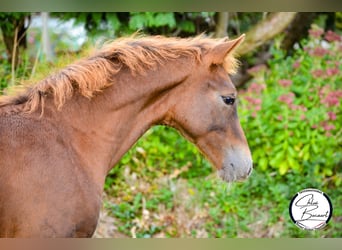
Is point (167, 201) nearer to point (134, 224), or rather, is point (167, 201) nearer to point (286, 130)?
point (134, 224)

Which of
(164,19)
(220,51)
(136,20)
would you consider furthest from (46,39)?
(220,51)

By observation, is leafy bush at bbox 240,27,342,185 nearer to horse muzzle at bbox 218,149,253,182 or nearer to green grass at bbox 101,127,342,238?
green grass at bbox 101,127,342,238

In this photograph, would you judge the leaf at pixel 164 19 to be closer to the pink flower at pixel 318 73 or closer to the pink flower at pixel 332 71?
the pink flower at pixel 318 73

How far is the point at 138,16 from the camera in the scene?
228 inches

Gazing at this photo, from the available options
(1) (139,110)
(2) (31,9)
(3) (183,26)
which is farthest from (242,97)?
(1) (139,110)

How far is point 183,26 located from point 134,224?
2.32m

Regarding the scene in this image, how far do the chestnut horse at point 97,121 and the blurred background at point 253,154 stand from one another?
7.19 ft

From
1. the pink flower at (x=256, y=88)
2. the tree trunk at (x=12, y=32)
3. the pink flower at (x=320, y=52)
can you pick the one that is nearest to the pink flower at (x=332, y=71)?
the pink flower at (x=320, y=52)

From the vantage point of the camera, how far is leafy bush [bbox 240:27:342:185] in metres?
5.46

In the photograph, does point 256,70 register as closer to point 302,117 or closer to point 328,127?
point 302,117

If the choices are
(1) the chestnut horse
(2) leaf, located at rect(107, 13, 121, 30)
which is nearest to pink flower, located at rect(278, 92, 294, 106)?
(2) leaf, located at rect(107, 13, 121, 30)

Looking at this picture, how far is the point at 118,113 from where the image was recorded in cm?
296

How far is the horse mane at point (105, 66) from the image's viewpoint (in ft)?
9.32

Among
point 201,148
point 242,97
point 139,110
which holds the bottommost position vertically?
point 242,97
